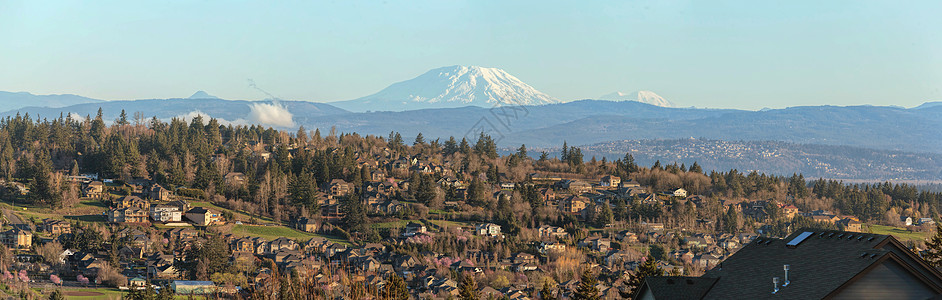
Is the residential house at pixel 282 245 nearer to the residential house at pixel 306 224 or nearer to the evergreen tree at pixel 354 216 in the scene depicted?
the residential house at pixel 306 224

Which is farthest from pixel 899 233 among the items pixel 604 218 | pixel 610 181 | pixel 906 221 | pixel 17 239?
pixel 17 239

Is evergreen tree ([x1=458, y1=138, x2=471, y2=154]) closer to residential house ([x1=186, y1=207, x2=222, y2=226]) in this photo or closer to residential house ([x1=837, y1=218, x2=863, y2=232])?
residential house ([x1=837, y1=218, x2=863, y2=232])

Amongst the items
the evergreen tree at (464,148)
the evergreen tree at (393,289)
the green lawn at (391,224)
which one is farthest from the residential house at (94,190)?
the evergreen tree at (393,289)

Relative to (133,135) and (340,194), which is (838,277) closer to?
(340,194)

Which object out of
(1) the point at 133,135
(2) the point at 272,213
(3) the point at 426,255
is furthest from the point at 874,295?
(1) the point at 133,135

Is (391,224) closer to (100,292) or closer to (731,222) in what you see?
(100,292)

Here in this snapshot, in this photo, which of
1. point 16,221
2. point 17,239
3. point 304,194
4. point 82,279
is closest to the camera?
point 82,279
